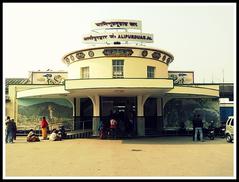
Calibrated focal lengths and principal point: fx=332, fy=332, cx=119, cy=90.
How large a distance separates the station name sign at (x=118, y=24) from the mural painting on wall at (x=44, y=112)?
7.16 meters

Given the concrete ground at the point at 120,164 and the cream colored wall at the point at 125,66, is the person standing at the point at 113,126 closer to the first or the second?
the cream colored wall at the point at 125,66

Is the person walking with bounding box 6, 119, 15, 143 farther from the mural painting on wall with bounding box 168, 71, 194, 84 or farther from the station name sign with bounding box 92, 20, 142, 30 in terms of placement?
the mural painting on wall with bounding box 168, 71, 194, 84

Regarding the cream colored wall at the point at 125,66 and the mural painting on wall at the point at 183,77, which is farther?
the mural painting on wall at the point at 183,77

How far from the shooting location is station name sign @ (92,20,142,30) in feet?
85.7

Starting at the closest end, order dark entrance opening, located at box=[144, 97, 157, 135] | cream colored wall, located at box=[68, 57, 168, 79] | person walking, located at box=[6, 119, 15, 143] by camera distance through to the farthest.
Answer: person walking, located at box=[6, 119, 15, 143]
cream colored wall, located at box=[68, 57, 168, 79]
dark entrance opening, located at box=[144, 97, 157, 135]

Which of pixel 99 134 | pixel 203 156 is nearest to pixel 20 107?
pixel 99 134

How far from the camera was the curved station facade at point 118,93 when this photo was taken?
22578 mm

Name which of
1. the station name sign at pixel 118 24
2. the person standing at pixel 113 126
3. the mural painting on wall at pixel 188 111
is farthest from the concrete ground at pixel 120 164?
the station name sign at pixel 118 24

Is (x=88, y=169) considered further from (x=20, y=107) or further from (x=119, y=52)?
(x=20, y=107)

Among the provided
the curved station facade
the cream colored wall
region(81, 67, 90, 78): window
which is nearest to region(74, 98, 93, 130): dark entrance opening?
the curved station facade

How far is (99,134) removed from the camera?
23.2 meters

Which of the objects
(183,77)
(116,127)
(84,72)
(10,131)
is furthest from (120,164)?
(183,77)

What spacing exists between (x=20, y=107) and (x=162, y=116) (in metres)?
12.2

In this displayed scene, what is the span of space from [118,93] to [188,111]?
27.5ft
